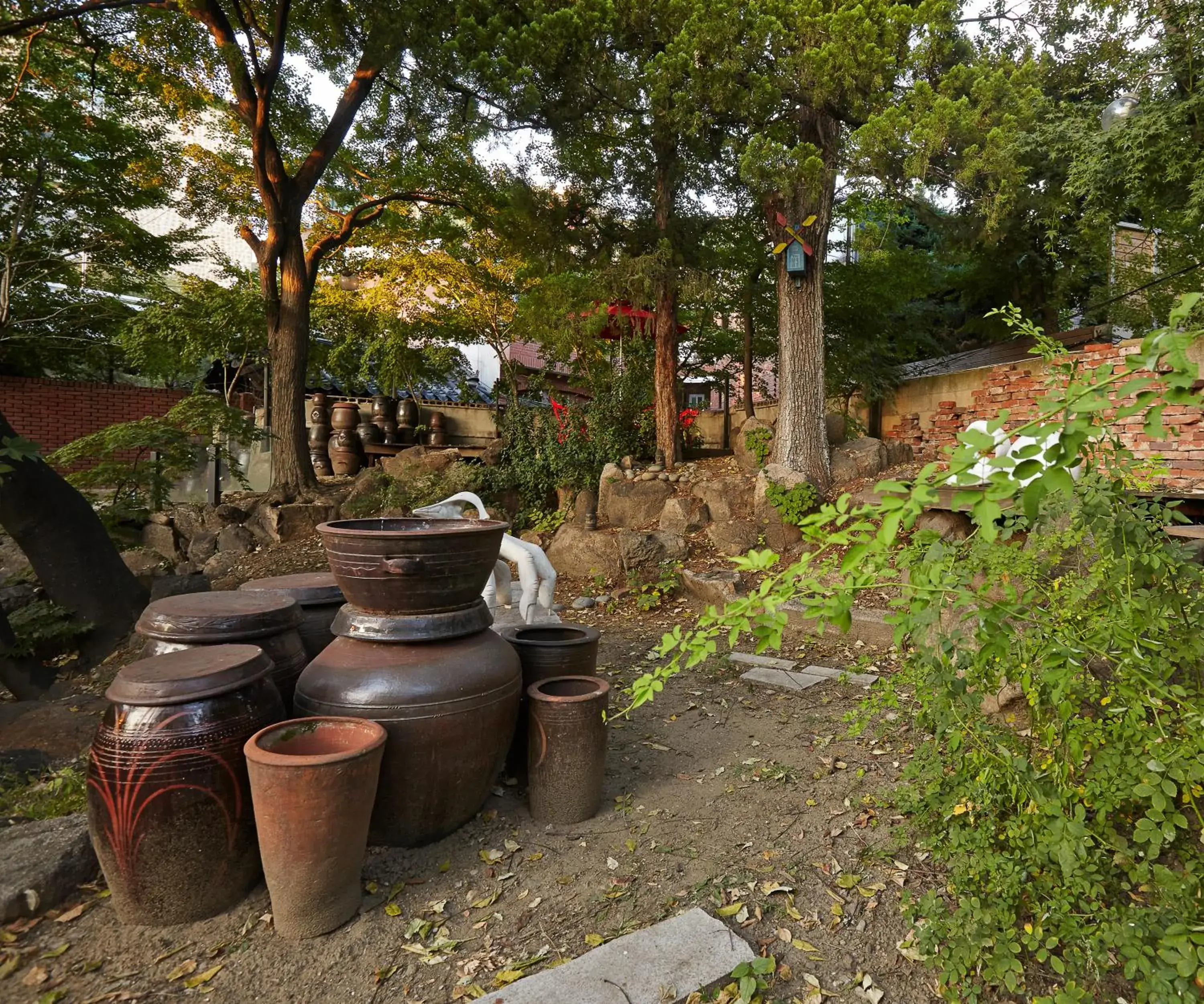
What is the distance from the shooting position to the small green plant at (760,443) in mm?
7621

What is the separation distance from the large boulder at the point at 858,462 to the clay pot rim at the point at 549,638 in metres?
4.70

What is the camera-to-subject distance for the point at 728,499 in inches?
285

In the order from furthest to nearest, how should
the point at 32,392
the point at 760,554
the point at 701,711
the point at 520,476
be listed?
1. the point at 32,392
2. the point at 520,476
3. the point at 701,711
4. the point at 760,554

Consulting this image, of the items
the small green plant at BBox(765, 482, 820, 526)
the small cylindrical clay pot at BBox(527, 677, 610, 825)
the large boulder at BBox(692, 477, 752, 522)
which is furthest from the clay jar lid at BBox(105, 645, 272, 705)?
the large boulder at BBox(692, 477, 752, 522)

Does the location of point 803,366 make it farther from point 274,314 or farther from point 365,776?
point 274,314

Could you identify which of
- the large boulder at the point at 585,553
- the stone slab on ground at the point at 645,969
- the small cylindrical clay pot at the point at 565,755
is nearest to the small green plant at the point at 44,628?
the large boulder at the point at 585,553

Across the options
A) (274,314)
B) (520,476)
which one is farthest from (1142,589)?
(274,314)

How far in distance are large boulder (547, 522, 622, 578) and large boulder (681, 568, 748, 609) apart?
2.82 feet

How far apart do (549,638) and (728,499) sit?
4237 mm

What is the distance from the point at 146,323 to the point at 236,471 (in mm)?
2330

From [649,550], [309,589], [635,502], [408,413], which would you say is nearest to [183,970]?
[309,589]

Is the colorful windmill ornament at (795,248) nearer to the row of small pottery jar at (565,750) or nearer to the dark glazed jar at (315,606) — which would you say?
the row of small pottery jar at (565,750)

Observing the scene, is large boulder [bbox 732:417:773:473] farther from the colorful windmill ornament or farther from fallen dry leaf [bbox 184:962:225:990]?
fallen dry leaf [bbox 184:962:225:990]

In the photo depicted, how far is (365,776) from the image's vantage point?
2107 millimetres
